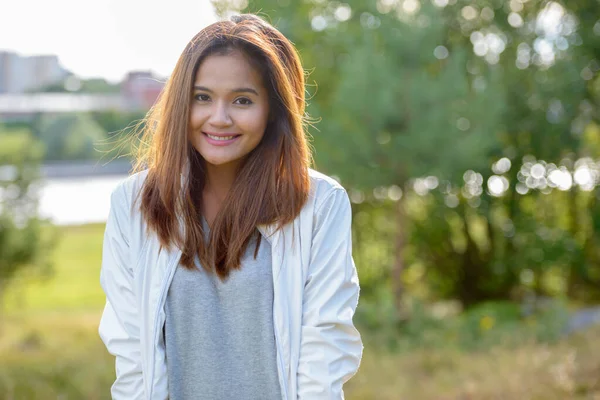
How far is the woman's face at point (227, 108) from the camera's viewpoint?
1683 mm

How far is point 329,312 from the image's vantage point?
1.60 meters

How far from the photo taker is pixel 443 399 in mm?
4008

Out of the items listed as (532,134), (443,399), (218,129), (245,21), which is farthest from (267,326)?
(532,134)

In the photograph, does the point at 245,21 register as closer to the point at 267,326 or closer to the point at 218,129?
the point at 218,129

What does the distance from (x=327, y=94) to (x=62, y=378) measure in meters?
3.39

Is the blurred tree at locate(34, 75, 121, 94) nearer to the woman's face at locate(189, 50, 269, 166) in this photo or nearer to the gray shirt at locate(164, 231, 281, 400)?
the woman's face at locate(189, 50, 269, 166)

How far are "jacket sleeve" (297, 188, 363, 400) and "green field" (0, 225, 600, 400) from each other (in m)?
2.60

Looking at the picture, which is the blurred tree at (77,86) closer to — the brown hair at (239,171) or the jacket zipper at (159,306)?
the brown hair at (239,171)

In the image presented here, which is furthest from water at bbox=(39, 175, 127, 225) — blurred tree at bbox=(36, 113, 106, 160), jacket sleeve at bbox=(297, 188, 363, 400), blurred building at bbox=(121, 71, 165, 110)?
jacket sleeve at bbox=(297, 188, 363, 400)

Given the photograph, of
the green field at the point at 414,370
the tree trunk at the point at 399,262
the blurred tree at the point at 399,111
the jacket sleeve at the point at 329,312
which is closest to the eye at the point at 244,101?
the jacket sleeve at the point at 329,312

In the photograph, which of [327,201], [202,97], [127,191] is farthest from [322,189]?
[127,191]

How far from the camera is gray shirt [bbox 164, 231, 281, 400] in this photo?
1653 mm

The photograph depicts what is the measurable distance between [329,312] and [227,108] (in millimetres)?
502

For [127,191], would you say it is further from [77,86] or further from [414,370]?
[77,86]
